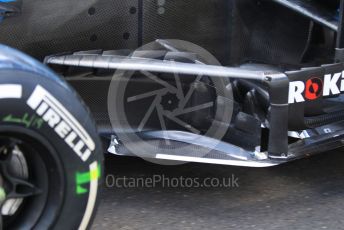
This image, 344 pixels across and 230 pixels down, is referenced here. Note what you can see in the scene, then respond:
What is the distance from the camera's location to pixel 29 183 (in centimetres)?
267

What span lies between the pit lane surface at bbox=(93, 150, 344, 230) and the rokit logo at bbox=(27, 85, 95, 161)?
0.94 meters

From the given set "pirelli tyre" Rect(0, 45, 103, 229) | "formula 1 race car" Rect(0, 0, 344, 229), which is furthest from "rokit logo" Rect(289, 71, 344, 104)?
"pirelli tyre" Rect(0, 45, 103, 229)

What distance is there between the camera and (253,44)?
4.36 metres

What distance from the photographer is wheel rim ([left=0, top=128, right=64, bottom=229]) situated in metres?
2.63

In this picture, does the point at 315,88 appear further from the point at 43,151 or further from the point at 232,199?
the point at 43,151

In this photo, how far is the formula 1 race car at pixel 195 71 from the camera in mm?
3539

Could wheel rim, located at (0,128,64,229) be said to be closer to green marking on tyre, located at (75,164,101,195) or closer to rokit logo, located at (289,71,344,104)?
green marking on tyre, located at (75,164,101,195)

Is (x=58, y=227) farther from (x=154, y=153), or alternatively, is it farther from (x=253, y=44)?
(x=253, y=44)

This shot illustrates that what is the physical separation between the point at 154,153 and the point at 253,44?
4.03 ft

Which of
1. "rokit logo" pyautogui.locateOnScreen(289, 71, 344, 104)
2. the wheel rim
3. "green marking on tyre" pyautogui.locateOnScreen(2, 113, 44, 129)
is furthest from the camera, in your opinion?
"rokit logo" pyautogui.locateOnScreen(289, 71, 344, 104)

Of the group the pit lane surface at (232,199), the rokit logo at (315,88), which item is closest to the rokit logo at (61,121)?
the pit lane surface at (232,199)

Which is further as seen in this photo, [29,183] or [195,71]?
[195,71]

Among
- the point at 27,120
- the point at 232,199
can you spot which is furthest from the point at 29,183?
the point at 232,199

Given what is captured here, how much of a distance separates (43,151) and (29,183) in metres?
0.16
